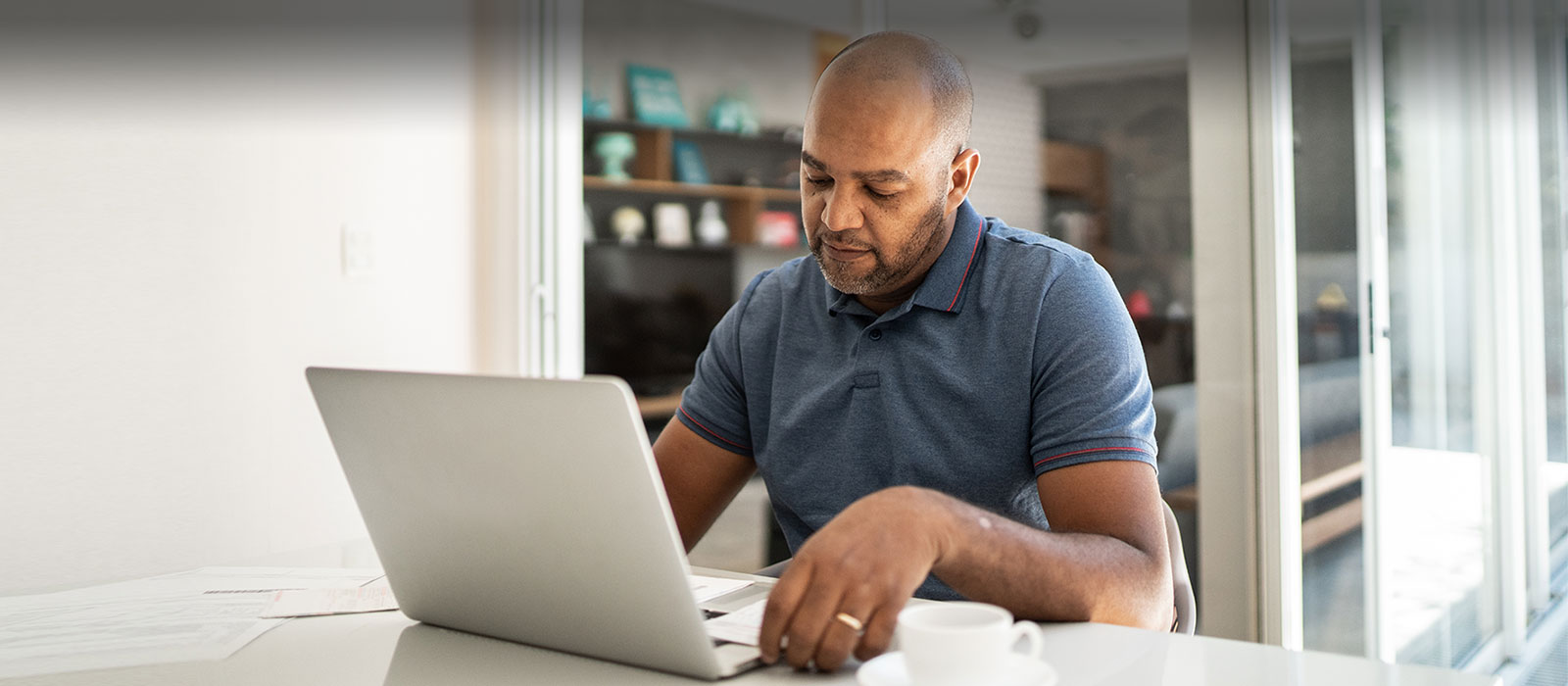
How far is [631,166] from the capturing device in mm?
4645

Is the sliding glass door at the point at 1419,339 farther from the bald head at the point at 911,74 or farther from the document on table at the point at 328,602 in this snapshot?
the document on table at the point at 328,602

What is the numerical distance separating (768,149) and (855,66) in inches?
156

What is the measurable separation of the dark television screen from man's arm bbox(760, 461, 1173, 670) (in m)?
3.11

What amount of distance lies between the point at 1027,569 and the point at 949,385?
0.39 meters

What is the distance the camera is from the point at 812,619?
813 millimetres

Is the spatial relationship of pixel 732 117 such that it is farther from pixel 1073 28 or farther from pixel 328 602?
pixel 328 602

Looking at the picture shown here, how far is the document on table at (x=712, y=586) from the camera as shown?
3.38ft

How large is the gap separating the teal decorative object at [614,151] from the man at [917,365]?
309cm

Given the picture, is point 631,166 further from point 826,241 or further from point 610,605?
point 610,605

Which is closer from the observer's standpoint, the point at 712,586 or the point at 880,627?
the point at 880,627

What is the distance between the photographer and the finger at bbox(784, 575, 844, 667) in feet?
2.66

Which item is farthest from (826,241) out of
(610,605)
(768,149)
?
(768,149)

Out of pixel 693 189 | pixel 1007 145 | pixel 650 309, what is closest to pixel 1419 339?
pixel 1007 145

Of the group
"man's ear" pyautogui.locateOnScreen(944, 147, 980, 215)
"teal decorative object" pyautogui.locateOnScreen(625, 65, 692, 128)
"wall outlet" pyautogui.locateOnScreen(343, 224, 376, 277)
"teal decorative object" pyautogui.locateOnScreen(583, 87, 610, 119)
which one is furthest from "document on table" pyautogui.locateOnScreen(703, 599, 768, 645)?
"teal decorative object" pyautogui.locateOnScreen(625, 65, 692, 128)
